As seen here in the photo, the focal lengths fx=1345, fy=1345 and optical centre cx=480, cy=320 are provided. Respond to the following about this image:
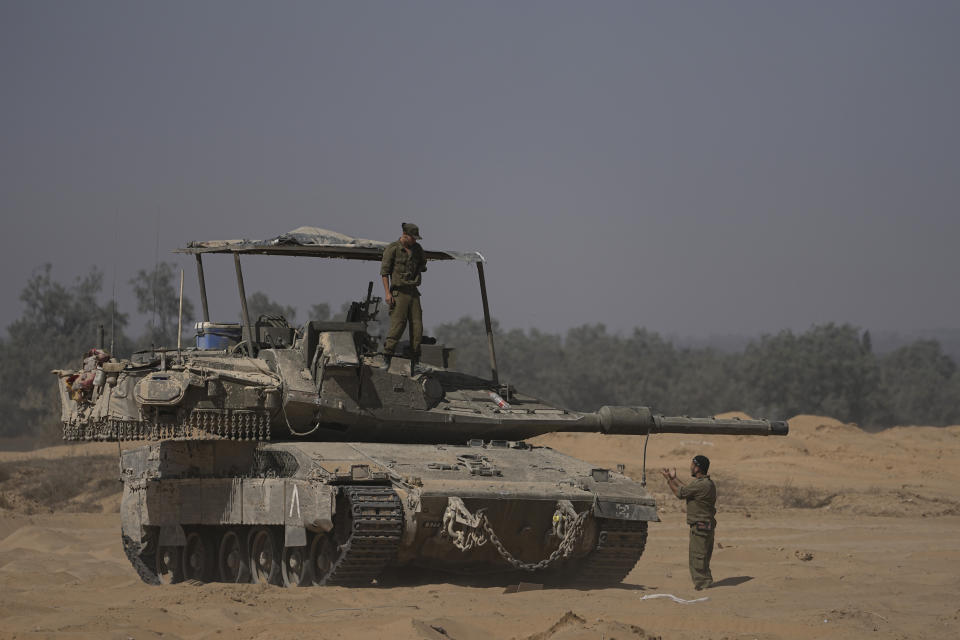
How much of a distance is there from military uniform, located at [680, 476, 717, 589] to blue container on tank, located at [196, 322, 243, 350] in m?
5.49

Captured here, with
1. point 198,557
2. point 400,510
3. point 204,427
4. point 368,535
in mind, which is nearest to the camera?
point 368,535

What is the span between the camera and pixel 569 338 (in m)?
75.9

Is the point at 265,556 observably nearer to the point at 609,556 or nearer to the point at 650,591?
the point at 609,556

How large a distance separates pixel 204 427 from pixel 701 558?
4.85m

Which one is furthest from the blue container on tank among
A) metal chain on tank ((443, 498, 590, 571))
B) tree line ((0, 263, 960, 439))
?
tree line ((0, 263, 960, 439))

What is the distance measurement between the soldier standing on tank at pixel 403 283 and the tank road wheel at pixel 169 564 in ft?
Answer: 12.1

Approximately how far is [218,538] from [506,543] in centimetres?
397

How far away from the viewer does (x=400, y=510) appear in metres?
11.5

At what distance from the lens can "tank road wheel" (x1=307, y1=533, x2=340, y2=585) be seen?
40.3 feet

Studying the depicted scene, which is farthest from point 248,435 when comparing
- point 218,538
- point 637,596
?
point 637,596

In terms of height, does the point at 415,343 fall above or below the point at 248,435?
above

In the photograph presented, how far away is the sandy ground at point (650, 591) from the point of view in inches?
377

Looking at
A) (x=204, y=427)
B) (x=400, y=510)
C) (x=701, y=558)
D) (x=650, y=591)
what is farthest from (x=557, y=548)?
(x=204, y=427)

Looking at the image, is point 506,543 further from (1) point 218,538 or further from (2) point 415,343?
(1) point 218,538
